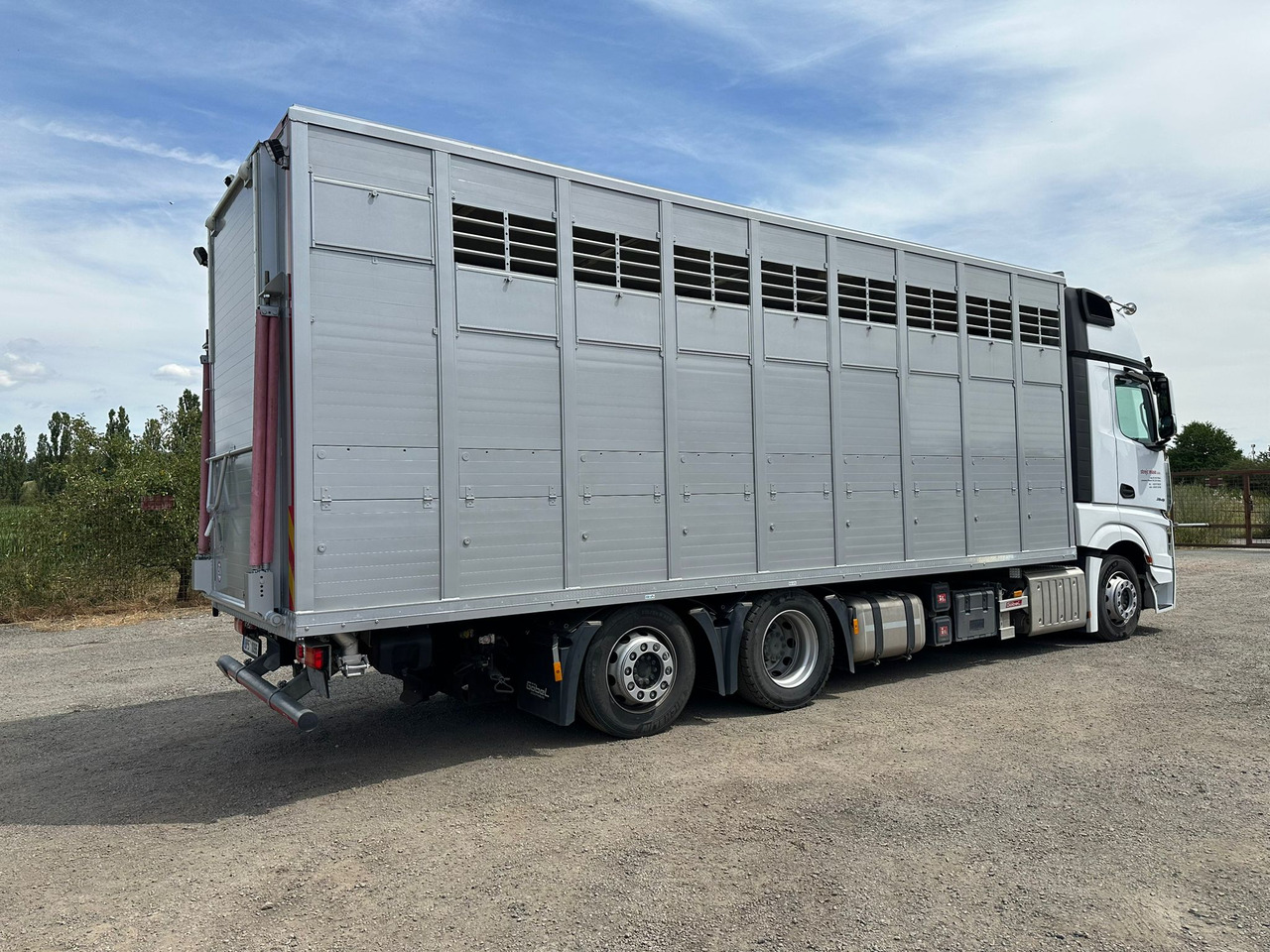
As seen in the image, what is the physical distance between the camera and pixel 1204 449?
52688 mm

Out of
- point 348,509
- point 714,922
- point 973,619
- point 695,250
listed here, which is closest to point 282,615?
point 348,509

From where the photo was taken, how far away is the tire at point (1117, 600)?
33.6 ft

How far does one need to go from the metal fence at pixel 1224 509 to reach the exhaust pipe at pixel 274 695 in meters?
23.4

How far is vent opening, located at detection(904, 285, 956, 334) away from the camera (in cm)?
840

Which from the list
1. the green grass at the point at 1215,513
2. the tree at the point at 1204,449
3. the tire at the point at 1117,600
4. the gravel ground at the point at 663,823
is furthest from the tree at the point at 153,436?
→ the tree at the point at 1204,449

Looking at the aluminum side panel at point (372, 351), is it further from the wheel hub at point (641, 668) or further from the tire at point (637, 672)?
the wheel hub at point (641, 668)

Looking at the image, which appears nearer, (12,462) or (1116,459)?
(1116,459)

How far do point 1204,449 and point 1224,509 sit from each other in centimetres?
3459

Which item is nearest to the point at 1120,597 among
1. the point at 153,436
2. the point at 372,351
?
the point at 372,351

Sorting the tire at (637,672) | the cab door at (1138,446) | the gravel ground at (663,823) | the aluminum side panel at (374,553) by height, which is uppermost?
the cab door at (1138,446)

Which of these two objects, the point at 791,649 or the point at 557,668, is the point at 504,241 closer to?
the point at 557,668

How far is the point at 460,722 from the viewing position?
7125 millimetres

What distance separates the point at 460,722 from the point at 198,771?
1912mm

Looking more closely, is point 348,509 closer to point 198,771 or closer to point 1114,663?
point 198,771
